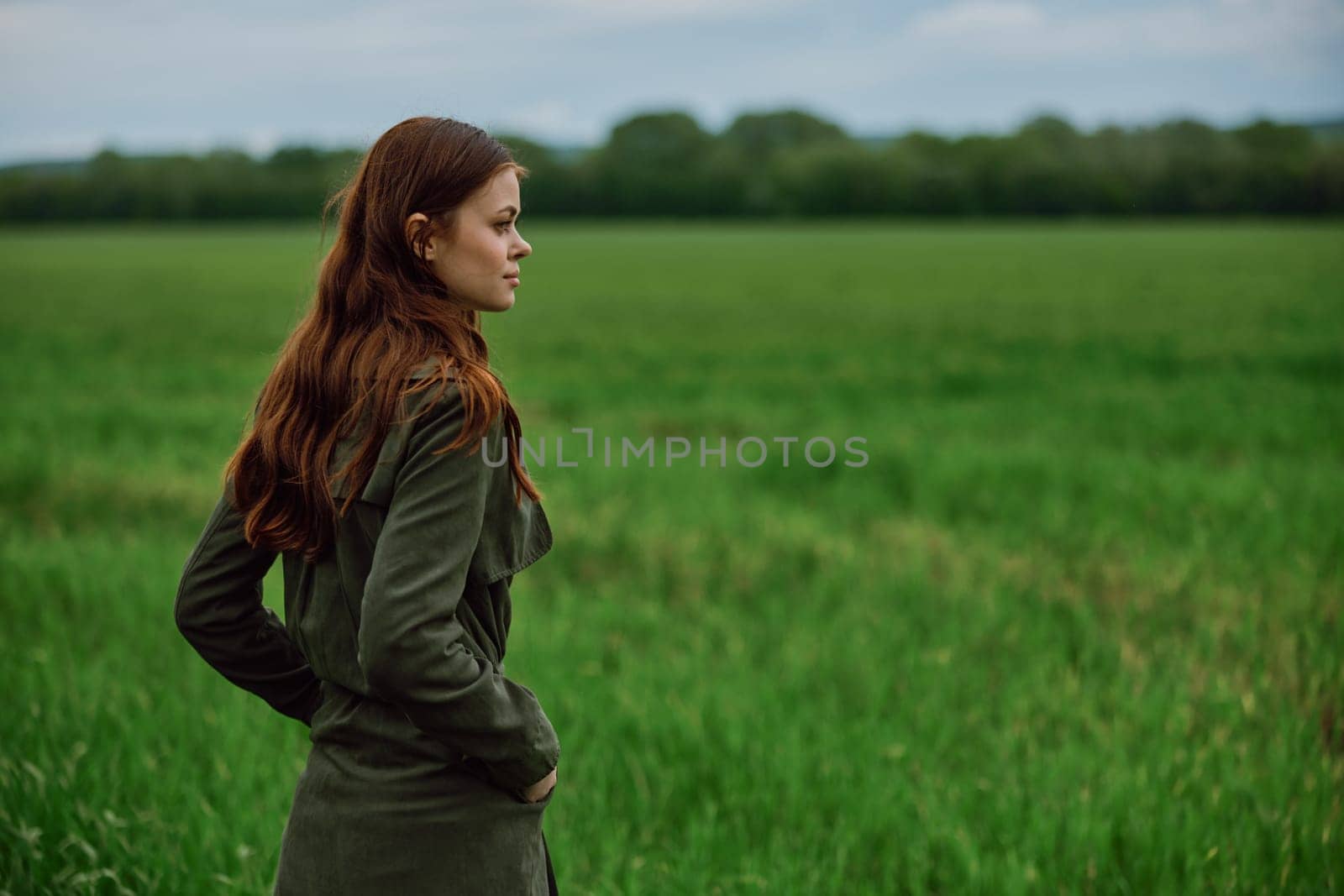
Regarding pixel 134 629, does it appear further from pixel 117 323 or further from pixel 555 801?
pixel 117 323

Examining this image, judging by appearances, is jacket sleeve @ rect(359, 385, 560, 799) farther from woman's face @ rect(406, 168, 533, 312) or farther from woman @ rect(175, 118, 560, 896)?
woman's face @ rect(406, 168, 533, 312)

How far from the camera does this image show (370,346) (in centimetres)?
154

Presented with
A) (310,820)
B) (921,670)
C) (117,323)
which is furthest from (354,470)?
(117,323)

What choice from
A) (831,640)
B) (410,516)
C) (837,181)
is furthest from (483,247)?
(837,181)

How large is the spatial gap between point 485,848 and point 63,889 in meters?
1.72

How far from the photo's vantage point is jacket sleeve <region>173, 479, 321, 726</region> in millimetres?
1725

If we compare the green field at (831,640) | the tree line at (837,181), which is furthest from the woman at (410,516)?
the tree line at (837,181)

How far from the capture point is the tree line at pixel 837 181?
71000 mm

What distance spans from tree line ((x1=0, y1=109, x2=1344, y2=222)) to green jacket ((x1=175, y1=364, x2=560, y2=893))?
6659 cm

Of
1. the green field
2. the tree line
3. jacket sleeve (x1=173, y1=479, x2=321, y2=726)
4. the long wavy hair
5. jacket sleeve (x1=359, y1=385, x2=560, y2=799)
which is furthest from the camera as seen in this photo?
the tree line

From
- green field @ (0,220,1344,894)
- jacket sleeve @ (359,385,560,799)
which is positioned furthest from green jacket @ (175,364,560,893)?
green field @ (0,220,1344,894)

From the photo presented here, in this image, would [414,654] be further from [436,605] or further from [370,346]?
[370,346]

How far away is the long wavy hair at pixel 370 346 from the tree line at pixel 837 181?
218 ft

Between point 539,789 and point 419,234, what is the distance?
0.79 m
